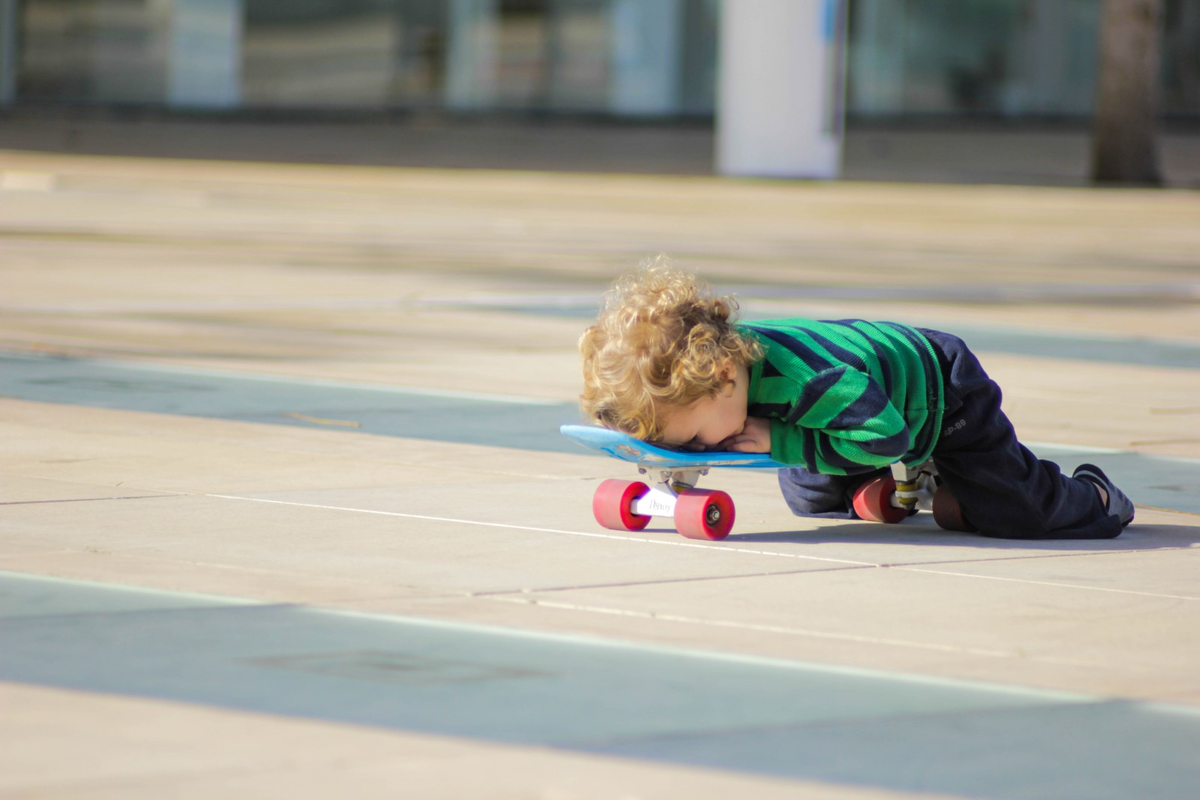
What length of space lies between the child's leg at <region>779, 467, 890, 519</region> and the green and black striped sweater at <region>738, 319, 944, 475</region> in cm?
23

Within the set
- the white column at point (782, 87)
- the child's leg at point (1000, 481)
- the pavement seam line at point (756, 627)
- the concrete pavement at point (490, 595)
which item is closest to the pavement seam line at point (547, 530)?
the concrete pavement at point (490, 595)

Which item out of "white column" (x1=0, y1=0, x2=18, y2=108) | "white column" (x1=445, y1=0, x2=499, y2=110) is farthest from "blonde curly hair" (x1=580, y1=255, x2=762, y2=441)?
"white column" (x1=0, y1=0, x2=18, y2=108)

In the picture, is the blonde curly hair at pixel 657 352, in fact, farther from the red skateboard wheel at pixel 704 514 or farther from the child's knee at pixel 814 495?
the child's knee at pixel 814 495

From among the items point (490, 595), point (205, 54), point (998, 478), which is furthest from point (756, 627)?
point (205, 54)

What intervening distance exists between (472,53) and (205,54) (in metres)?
4.69

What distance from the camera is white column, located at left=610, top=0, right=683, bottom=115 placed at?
33875 mm

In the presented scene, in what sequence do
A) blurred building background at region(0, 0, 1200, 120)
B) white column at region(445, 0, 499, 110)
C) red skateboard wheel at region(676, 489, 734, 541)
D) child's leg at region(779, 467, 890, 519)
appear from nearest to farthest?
red skateboard wheel at region(676, 489, 734, 541) < child's leg at region(779, 467, 890, 519) < blurred building background at region(0, 0, 1200, 120) < white column at region(445, 0, 499, 110)

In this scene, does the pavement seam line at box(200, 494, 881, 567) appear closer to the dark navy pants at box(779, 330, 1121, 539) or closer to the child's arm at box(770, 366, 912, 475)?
the child's arm at box(770, 366, 912, 475)

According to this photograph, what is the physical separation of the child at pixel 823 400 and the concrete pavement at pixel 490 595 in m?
0.14

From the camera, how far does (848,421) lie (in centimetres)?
397

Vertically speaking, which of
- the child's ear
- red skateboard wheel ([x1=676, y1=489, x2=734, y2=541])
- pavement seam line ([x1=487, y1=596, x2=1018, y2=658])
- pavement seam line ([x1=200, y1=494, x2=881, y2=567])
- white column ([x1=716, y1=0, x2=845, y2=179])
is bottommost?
pavement seam line ([x1=200, y1=494, x2=881, y2=567])

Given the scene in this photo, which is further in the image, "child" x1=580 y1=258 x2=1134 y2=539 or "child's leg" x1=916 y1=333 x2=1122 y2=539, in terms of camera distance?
"child's leg" x1=916 y1=333 x2=1122 y2=539

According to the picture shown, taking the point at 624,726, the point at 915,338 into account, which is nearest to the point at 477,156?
the point at 915,338

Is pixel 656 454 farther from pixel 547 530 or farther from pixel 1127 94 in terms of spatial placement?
pixel 1127 94
